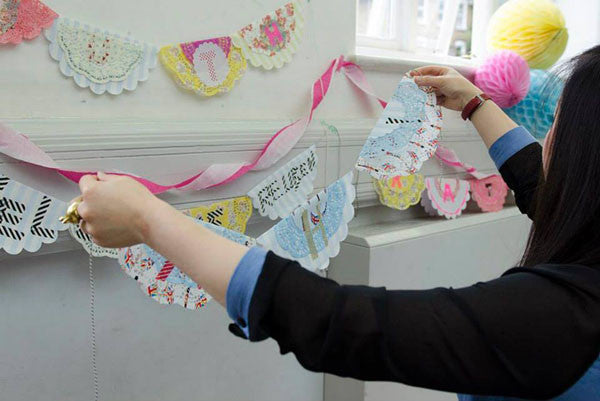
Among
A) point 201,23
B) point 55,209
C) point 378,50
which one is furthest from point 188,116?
point 378,50

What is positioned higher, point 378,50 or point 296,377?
point 378,50

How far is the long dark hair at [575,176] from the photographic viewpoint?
506mm

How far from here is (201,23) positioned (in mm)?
837

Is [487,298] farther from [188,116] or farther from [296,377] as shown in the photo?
[296,377]

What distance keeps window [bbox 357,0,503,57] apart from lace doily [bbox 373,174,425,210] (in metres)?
0.40

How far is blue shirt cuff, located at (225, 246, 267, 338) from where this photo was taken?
1.41ft

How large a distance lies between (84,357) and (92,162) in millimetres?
299

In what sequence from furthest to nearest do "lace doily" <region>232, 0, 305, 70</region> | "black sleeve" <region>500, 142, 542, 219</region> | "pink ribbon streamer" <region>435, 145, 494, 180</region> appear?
"pink ribbon streamer" <region>435, 145, 494, 180</region> < "lace doily" <region>232, 0, 305, 70</region> < "black sleeve" <region>500, 142, 542, 219</region>

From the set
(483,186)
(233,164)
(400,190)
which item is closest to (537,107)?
(483,186)

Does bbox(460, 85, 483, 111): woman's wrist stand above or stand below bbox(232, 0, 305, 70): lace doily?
below

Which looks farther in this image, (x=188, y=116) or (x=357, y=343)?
(x=188, y=116)

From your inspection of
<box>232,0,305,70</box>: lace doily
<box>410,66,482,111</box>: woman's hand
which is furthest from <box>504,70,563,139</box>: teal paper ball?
<box>232,0,305,70</box>: lace doily

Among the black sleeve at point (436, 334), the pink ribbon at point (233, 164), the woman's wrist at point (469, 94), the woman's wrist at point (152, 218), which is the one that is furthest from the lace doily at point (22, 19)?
the woman's wrist at point (469, 94)

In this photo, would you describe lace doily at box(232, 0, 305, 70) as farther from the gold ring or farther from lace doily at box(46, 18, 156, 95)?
the gold ring
